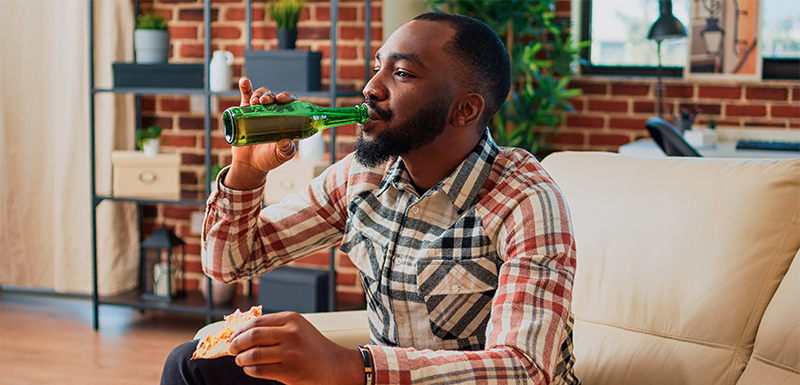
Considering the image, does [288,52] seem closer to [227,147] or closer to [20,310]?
[227,147]

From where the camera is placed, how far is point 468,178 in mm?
1259

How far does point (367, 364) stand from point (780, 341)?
76 cm

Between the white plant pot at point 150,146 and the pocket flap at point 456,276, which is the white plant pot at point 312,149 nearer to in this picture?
the white plant pot at point 150,146

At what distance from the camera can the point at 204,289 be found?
3.35 m

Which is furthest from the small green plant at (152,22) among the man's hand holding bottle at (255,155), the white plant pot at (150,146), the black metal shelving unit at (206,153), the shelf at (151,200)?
the man's hand holding bottle at (255,155)

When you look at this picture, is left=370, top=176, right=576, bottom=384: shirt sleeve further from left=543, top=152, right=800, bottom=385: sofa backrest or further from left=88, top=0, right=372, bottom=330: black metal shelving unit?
left=88, top=0, right=372, bottom=330: black metal shelving unit

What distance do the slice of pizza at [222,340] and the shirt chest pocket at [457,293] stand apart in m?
0.27

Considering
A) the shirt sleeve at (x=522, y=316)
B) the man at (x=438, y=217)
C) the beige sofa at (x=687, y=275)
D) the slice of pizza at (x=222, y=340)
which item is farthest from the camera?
the beige sofa at (x=687, y=275)

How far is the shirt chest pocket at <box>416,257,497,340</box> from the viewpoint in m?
1.22

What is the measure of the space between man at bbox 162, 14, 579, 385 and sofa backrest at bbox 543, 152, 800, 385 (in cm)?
25

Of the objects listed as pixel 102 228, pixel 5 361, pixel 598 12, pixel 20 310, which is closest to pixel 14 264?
pixel 20 310

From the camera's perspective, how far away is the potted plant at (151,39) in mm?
3002

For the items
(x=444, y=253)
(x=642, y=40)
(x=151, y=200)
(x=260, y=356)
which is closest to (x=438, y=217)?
(x=444, y=253)

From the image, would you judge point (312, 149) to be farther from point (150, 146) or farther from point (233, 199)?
point (233, 199)
